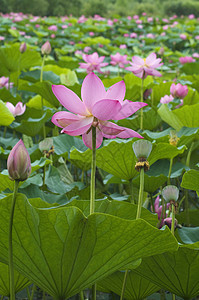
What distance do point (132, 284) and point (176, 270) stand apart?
17 cm

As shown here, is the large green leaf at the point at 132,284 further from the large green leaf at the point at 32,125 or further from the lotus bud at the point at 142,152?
the large green leaf at the point at 32,125

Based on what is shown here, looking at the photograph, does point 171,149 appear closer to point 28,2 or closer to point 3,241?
point 3,241

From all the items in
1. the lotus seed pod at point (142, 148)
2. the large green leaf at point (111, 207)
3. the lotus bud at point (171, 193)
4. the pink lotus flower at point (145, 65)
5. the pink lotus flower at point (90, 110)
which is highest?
the pink lotus flower at point (90, 110)

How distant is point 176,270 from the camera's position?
76 cm

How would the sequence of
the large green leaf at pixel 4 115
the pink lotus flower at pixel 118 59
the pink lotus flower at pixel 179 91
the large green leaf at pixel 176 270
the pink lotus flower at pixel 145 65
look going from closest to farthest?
the large green leaf at pixel 176 270, the large green leaf at pixel 4 115, the pink lotus flower at pixel 145 65, the pink lotus flower at pixel 179 91, the pink lotus flower at pixel 118 59

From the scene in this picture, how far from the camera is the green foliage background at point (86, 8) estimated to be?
1163 cm

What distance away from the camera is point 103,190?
1509mm

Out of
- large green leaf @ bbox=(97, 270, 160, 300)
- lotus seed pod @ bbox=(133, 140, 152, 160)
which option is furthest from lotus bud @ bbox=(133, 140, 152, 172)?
large green leaf @ bbox=(97, 270, 160, 300)

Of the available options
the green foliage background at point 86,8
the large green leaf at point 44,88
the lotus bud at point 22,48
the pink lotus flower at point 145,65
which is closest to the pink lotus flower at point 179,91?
the pink lotus flower at point 145,65

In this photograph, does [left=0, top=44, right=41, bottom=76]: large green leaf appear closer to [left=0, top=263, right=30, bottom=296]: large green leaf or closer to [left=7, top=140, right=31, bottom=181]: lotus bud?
[left=0, top=263, right=30, bottom=296]: large green leaf

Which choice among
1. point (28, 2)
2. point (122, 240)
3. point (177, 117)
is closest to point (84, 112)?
point (122, 240)

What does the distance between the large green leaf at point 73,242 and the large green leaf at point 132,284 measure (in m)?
0.20

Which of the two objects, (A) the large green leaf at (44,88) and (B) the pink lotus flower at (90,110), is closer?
(B) the pink lotus flower at (90,110)

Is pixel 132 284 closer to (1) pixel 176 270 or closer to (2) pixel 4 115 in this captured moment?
(1) pixel 176 270
